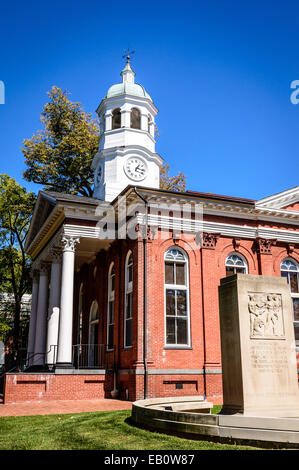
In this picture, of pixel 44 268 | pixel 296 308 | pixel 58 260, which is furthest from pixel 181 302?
pixel 44 268

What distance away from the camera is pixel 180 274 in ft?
69.5

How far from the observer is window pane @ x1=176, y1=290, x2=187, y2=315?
20.7 metres

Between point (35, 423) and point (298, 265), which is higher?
point (298, 265)

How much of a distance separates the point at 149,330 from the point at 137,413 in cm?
849

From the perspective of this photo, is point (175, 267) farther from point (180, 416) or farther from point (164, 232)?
point (180, 416)

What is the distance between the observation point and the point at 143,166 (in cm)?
2756

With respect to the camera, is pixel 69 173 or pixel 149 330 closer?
pixel 149 330

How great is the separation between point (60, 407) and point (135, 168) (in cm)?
1501

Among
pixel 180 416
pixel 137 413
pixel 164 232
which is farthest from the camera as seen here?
pixel 164 232

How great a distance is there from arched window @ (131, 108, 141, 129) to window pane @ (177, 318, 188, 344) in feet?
42.8

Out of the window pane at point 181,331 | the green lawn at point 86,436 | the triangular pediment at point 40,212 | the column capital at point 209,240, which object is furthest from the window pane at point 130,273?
the green lawn at point 86,436

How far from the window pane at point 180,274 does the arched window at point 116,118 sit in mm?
11119

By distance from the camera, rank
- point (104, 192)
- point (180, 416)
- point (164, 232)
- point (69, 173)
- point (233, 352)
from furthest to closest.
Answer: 1. point (69, 173)
2. point (104, 192)
3. point (164, 232)
4. point (233, 352)
5. point (180, 416)

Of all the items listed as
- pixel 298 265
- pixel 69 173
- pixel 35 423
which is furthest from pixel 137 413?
pixel 69 173
